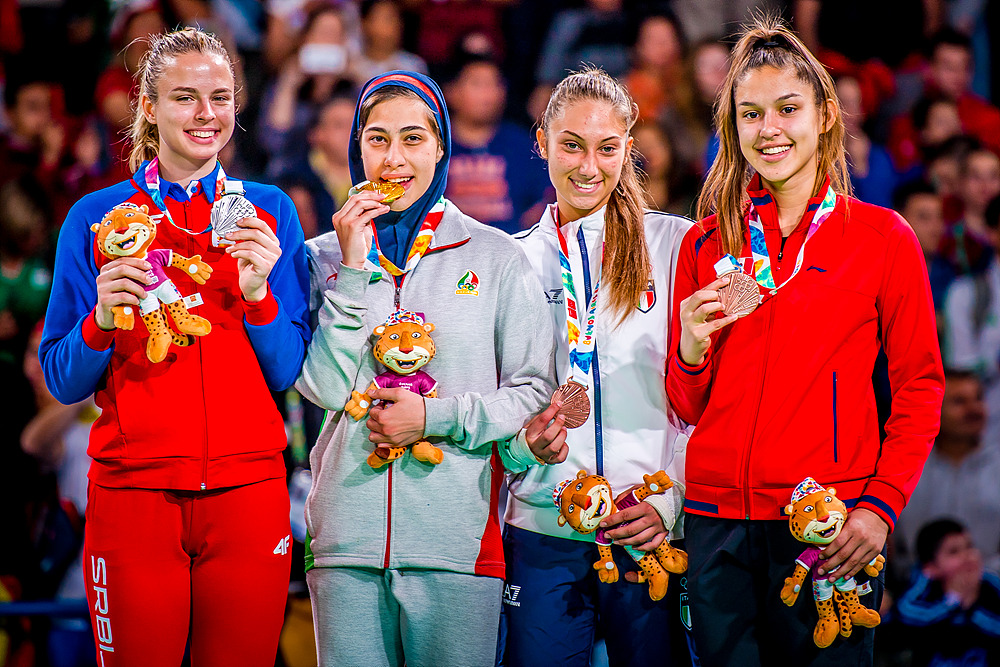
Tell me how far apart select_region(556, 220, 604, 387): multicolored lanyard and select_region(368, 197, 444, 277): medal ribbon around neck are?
0.40 meters

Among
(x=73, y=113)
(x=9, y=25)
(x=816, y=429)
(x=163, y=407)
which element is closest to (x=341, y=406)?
(x=163, y=407)

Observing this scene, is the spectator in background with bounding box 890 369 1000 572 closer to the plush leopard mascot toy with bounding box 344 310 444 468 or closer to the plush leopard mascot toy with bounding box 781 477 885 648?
the plush leopard mascot toy with bounding box 781 477 885 648

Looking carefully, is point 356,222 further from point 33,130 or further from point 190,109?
point 33,130

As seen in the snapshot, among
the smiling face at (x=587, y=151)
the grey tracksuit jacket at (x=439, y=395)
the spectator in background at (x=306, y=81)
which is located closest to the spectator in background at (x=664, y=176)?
the spectator in background at (x=306, y=81)

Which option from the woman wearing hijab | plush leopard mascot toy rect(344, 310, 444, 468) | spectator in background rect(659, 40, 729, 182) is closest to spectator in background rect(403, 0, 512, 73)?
spectator in background rect(659, 40, 729, 182)

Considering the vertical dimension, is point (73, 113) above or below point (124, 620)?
above

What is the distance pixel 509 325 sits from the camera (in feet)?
8.17

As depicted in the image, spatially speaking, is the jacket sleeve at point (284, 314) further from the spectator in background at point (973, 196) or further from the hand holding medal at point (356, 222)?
the spectator in background at point (973, 196)

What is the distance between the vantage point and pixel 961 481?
491 cm

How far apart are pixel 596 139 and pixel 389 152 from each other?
1.89 ft

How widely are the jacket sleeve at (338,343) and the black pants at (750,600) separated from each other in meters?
0.96

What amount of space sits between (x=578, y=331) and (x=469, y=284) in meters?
0.34

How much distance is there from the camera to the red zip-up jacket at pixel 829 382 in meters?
2.27

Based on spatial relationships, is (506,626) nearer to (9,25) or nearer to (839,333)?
(839,333)
